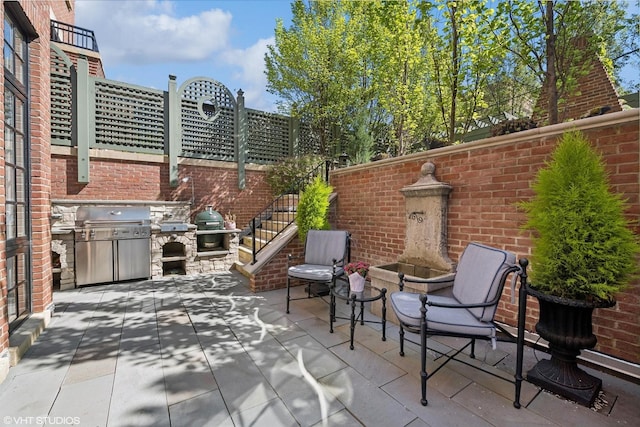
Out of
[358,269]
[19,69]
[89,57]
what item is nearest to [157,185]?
[19,69]

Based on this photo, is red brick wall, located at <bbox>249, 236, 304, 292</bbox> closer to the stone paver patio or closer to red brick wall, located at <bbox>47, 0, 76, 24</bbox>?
the stone paver patio

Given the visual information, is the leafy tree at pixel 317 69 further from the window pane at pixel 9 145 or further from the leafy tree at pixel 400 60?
the window pane at pixel 9 145

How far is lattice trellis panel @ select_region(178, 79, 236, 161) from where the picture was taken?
6547 millimetres

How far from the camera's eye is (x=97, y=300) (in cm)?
393

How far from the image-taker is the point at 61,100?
17.6ft

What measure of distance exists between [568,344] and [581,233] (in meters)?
0.76

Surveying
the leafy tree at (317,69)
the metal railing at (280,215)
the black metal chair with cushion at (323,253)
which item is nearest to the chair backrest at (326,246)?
the black metal chair with cushion at (323,253)

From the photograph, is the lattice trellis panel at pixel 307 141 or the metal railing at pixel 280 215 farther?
the lattice trellis panel at pixel 307 141

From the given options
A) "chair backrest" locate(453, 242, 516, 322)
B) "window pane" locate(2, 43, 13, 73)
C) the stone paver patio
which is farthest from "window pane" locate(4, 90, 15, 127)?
"chair backrest" locate(453, 242, 516, 322)

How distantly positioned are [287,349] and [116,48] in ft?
39.8

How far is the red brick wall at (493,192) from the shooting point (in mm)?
2150

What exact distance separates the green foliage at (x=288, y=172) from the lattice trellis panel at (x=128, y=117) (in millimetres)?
2592

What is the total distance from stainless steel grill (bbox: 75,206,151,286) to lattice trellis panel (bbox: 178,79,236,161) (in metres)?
2.15

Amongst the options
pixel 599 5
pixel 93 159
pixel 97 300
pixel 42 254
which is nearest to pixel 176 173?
pixel 93 159
